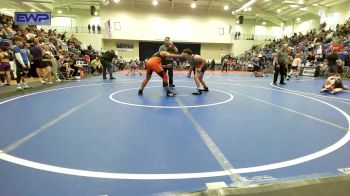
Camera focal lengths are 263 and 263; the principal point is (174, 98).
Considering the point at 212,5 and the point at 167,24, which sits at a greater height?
the point at 212,5

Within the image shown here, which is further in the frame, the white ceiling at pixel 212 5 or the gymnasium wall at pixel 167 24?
the gymnasium wall at pixel 167 24

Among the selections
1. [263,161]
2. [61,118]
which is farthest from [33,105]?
[263,161]

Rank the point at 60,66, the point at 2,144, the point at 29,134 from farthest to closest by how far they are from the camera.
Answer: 1. the point at 60,66
2. the point at 29,134
3. the point at 2,144

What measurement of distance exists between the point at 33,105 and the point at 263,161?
496 centimetres

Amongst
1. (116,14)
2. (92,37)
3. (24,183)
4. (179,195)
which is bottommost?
(24,183)

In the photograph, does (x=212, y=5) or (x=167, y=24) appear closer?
(x=212, y=5)

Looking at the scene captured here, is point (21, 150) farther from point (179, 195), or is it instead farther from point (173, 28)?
point (173, 28)

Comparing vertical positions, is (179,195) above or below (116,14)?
below

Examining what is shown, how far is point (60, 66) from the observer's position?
41.4 feet

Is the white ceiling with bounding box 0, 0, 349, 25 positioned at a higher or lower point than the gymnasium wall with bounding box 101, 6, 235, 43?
higher

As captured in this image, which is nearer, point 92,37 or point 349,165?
point 349,165

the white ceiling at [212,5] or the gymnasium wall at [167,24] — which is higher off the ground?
the white ceiling at [212,5]

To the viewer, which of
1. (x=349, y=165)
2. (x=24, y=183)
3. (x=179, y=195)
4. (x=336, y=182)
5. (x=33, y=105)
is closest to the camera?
(x=179, y=195)

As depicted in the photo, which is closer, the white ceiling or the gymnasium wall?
the white ceiling
